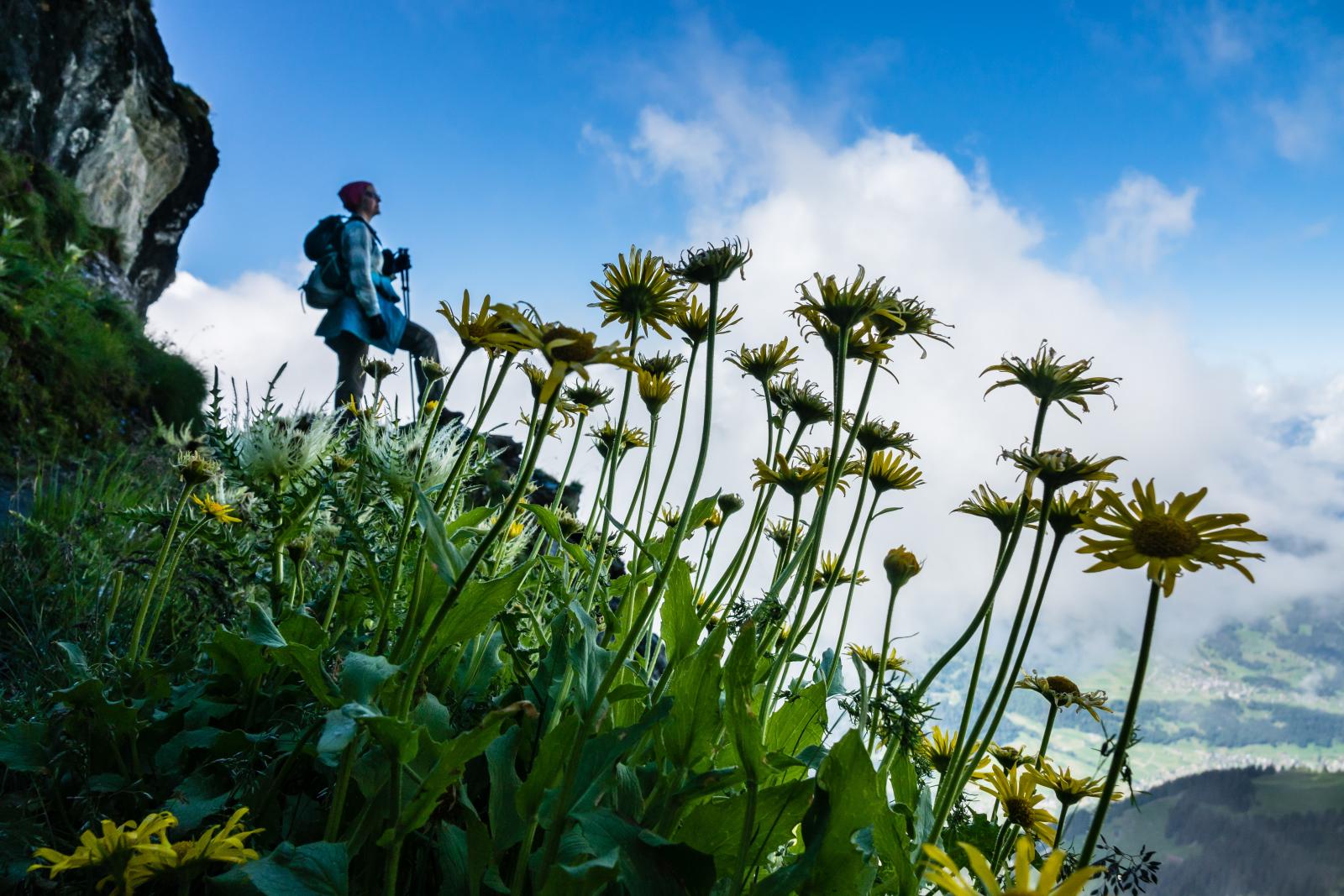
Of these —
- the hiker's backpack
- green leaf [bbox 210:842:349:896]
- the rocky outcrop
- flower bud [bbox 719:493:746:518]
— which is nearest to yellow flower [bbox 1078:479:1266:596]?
green leaf [bbox 210:842:349:896]

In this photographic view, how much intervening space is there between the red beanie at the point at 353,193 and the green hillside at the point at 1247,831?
7.20 m

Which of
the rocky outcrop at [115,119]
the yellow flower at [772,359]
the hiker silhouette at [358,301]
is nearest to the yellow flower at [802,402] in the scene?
the yellow flower at [772,359]

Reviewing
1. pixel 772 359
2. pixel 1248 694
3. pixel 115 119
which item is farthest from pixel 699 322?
pixel 1248 694

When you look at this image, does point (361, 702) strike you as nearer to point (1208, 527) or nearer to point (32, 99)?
point (1208, 527)

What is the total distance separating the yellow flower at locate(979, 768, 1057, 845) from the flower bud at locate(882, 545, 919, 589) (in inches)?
19.1

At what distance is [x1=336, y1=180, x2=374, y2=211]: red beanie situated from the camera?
275 inches

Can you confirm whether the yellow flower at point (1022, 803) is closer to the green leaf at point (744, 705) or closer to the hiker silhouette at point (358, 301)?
the green leaf at point (744, 705)

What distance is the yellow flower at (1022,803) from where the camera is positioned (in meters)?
1.61

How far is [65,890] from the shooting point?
1.24 m

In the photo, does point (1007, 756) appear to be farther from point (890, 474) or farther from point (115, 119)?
point (115, 119)

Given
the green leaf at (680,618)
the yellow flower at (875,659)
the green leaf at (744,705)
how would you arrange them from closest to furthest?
the green leaf at (744,705) < the green leaf at (680,618) < the yellow flower at (875,659)

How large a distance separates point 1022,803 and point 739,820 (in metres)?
0.78

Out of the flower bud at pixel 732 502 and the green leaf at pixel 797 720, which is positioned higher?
the flower bud at pixel 732 502

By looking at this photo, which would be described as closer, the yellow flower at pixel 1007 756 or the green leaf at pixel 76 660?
the green leaf at pixel 76 660
